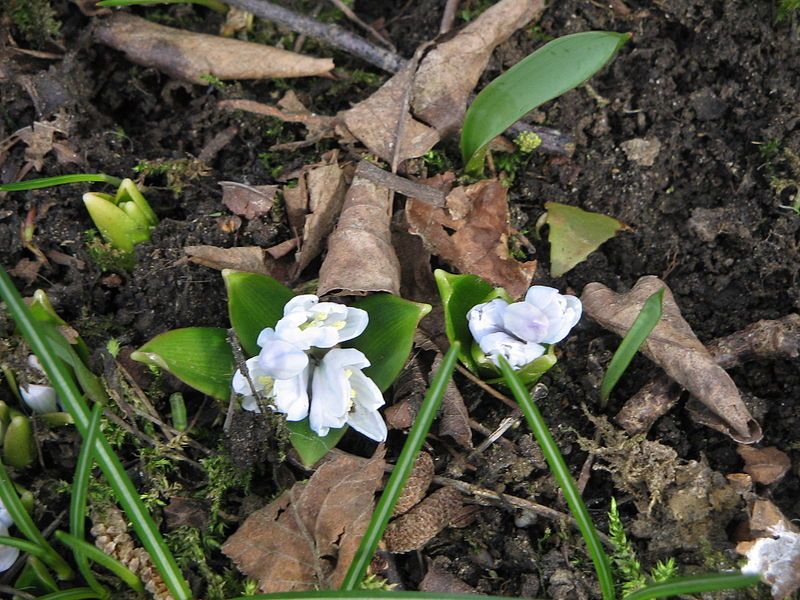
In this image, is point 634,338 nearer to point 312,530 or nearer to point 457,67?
point 312,530

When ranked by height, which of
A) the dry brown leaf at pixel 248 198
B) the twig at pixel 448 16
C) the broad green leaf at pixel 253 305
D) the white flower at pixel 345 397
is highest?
the twig at pixel 448 16

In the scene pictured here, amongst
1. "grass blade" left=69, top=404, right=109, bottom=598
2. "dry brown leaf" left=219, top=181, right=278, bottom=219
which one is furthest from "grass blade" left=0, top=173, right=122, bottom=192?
"grass blade" left=69, top=404, right=109, bottom=598

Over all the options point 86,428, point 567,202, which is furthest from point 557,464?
point 567,202

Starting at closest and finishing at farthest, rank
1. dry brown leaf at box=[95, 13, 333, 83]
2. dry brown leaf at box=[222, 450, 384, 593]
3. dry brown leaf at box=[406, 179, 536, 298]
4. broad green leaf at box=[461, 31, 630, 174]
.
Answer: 1. dry brown leaf at box=[222, 450, 384, 593]
2. broad green leaf at box=[461, 31, 630, 174]
3. dry brown leaf at box=[406, 179, 536, 298]
4. dry brown leaf at box=[95, 13, 333, 83]

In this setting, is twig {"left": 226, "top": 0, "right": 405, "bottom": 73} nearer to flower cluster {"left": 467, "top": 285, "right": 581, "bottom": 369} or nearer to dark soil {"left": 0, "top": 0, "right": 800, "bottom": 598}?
dark soil {"left": 0, "top": 0, "right": 800, "bottom": 598}

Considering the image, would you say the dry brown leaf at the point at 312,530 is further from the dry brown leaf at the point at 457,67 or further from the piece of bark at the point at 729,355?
the dry brown leaf at the point at 457,67

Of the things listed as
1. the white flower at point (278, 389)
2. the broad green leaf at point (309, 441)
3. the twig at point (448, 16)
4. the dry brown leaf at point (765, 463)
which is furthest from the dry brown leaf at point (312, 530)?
the twig at point (448, 16)
